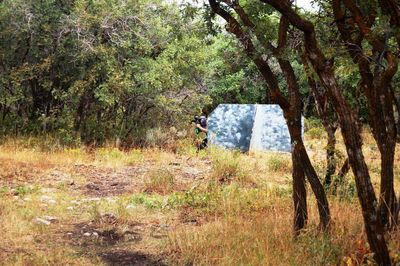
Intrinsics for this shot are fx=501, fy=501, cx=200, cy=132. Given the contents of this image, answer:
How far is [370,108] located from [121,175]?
7323 millimetres

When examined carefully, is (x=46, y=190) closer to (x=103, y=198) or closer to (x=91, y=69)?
(x=103, y=198)

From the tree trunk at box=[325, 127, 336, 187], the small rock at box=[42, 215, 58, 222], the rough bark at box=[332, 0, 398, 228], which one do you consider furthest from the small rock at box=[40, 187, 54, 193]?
the rough bark at box=[332, 0, 398, 228]

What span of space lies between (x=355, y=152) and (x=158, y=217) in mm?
4085

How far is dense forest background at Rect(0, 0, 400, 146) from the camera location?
13117mm

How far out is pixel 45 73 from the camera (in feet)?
46.0

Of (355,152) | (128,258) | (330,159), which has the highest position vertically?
(355,152)

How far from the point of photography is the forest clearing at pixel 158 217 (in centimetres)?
473

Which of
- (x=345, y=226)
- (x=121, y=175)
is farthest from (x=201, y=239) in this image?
(x=121, y=175)

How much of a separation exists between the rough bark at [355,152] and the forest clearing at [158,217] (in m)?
0.13

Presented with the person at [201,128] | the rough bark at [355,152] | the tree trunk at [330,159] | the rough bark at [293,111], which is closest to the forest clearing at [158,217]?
the rough bark at [355,152]

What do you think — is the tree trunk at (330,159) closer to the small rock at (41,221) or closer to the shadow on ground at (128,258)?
the shadow on ground at (128,258)

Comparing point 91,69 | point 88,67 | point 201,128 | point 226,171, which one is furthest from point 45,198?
point 201,128

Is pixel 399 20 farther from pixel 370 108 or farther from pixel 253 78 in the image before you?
pixel 253 78

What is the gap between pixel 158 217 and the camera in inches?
278
